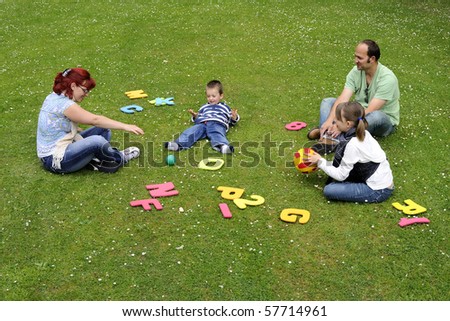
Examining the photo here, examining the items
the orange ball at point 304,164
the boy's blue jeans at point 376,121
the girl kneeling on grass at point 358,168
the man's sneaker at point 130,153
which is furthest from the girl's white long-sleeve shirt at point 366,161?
the man's sneaker at point 130,153

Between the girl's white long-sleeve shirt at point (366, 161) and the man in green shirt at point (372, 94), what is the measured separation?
4.83 feet

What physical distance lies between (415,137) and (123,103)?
5.48m

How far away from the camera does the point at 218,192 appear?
6.90m

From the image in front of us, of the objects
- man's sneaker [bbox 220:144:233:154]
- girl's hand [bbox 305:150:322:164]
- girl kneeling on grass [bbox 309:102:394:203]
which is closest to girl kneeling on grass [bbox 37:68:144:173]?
man's sneaker [bbox 220:144:233:154]

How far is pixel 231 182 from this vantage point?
7168mm

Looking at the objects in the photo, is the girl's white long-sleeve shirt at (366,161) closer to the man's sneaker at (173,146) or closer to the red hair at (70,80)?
the man's sneaker at (173,146)

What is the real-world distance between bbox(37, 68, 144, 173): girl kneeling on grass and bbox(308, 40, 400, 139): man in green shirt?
3.20 meters

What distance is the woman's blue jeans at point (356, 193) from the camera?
650 centimetres

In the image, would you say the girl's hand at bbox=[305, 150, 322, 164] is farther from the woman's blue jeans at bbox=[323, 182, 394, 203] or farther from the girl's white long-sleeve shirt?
the woman's blue jeans at bbox=[323, 182, 394, 203]

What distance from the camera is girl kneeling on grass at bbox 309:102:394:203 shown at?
637 cm

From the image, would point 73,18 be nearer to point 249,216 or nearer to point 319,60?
point 319,60

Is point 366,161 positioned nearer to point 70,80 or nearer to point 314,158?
point 314,158

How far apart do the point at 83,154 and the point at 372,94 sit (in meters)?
4.61

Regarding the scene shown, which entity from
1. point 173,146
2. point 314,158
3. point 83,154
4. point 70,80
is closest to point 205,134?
point 173,146
